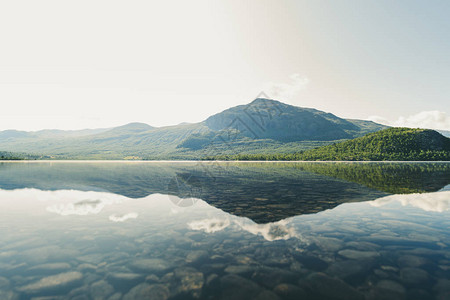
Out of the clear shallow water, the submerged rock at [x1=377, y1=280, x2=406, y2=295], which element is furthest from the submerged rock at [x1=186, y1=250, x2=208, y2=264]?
the submerged rock at [x1=377, y1=280, x2=406, y2=295]

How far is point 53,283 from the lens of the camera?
8.30 m

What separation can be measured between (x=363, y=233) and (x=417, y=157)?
214482mm

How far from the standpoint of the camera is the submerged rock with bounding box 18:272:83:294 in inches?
309

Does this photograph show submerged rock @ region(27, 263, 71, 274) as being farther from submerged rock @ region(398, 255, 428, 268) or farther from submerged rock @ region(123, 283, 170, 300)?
submerged rock @ region(398, 255, 428, 268)

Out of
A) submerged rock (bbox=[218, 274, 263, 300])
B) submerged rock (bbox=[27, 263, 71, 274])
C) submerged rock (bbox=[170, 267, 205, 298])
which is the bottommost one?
submerged rock (bbox=[27, 263, 71, 274])

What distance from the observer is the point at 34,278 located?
28.2 ft

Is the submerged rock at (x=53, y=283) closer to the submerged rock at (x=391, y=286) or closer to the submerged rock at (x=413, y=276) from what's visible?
the submerged rock at (x=391, y=286)

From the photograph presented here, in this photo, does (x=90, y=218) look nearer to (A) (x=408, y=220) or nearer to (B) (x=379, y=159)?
(A) (x=408, y=220)

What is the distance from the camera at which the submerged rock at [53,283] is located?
784 centimetres

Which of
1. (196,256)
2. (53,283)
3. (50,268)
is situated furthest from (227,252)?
(50,268)

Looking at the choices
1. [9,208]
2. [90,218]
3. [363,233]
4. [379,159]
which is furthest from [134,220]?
[379,159]

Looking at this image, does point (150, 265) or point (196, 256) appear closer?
point (150, 265)

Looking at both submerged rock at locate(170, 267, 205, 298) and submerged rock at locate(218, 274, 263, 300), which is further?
submerged rock at locate(170, 267, 205, 298)

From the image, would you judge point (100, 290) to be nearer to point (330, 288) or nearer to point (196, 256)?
→ point (196, 256)
